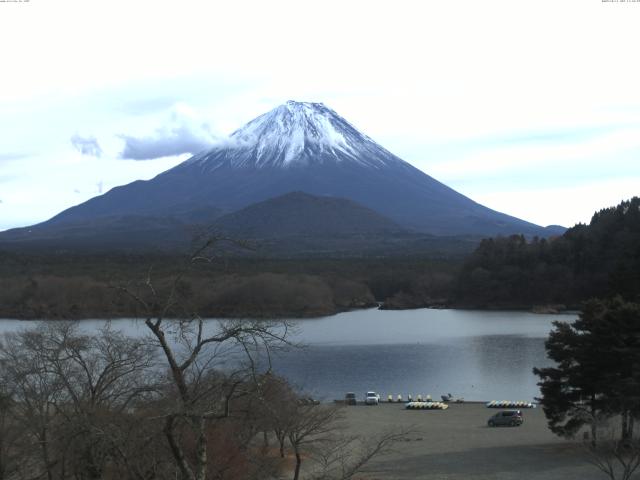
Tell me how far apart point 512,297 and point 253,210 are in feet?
186

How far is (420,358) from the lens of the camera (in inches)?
1168

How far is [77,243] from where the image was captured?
8844 centimetres

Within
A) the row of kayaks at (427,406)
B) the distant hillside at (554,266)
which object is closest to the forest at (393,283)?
the distant hillside at (554,266)

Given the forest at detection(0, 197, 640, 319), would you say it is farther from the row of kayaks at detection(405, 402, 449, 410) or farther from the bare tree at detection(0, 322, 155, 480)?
the bare tree at detection(0, 322, 155, 480)

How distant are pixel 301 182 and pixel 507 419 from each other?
11527cm

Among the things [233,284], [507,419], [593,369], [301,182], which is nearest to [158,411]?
[593,369]

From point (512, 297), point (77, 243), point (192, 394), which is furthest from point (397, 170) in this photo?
point (192, 394)

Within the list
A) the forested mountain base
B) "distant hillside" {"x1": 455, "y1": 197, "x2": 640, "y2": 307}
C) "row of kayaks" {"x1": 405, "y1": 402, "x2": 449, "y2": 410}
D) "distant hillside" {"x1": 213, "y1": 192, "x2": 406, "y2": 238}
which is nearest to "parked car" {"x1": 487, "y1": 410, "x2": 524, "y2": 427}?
"row of kayaks" {"x1": 405, "y1": 402, "x2": 449, "y2": 410}

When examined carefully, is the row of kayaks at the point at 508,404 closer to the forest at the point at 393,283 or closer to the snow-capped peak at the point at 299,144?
the forest at the point at 393,283

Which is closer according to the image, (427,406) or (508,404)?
(508,404)

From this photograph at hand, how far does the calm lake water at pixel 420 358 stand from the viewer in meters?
23.8

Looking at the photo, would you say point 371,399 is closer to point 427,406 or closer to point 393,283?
point 427,406

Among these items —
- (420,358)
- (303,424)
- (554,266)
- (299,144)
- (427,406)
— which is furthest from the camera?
(299,144)

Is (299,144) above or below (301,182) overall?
above
